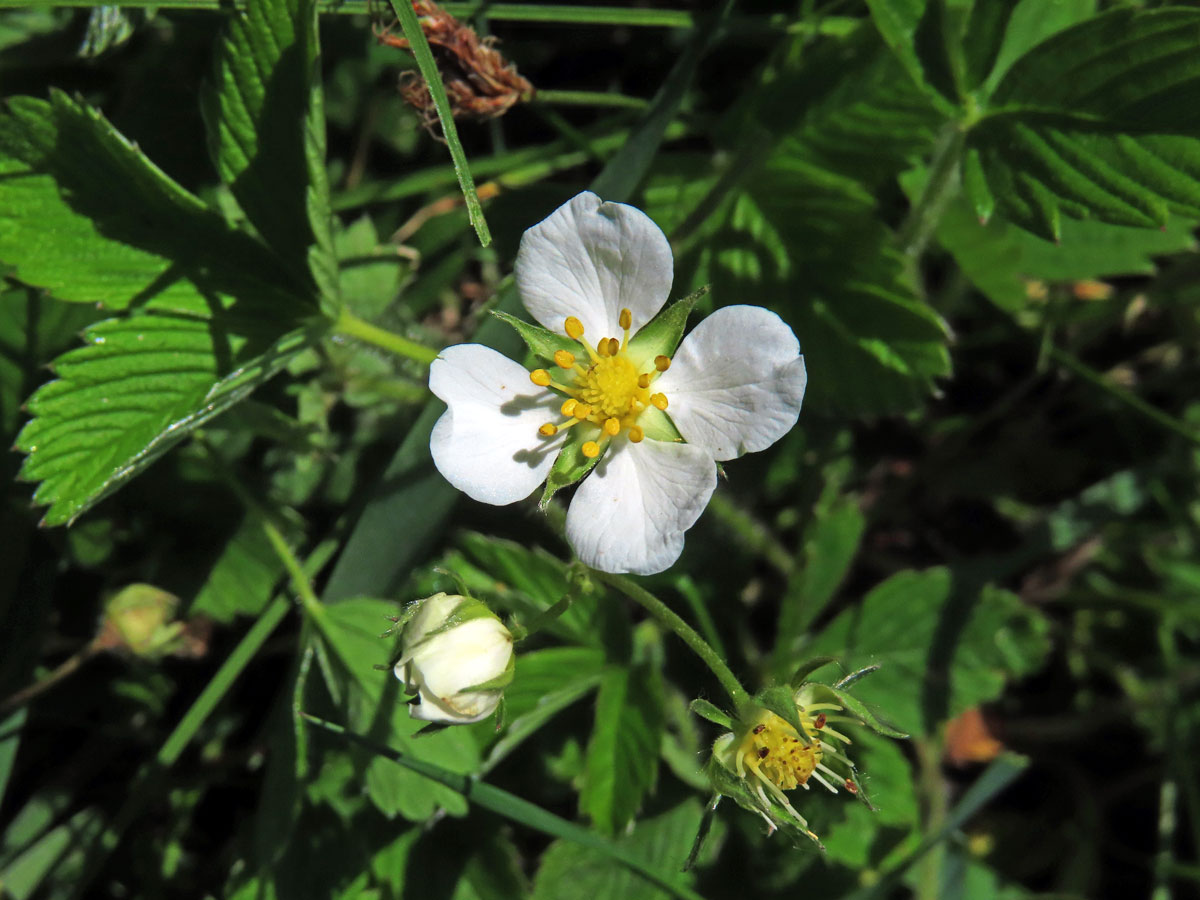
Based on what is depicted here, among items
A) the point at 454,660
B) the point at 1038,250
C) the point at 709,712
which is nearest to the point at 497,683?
the point at 454,660

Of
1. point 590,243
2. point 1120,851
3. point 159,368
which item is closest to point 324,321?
point 159,368

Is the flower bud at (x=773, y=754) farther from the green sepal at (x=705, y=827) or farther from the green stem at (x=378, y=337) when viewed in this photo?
the green stem at (x=378, y=337)

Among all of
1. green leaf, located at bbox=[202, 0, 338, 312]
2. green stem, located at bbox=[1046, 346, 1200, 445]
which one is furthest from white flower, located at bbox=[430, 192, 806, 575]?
green stem, located at bbox=[1046, 346, 1200, 445]

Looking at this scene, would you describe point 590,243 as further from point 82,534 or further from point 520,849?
point 520,849

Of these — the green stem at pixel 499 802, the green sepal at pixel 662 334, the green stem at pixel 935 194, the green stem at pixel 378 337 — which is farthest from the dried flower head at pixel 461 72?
the green stem at pixel 499 802

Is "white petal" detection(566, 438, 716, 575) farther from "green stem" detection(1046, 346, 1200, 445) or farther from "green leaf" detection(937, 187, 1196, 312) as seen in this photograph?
"green stem" detection(1046, 346, 1200, 445)

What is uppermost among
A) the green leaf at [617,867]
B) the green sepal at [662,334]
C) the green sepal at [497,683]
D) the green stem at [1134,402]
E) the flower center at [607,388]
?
the green sepal at [662,334]

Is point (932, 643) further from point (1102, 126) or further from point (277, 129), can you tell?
point (277, 129)
